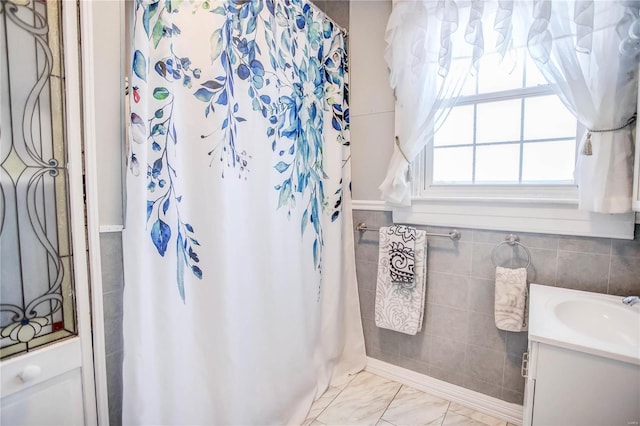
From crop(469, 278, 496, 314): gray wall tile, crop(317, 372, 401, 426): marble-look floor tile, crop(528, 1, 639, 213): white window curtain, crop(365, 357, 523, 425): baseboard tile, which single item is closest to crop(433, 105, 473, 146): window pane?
crop(528, 1, 639, 213): white window curtain

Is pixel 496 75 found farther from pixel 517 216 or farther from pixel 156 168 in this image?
pixel 156 168

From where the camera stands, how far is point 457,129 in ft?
5.88

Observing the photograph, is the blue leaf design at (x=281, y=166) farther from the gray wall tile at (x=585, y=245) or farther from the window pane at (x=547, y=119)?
the gray wall tile at (x=585, y=245)

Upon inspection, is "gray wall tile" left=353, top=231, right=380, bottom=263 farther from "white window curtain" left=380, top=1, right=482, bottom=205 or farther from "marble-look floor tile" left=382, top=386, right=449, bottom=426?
"marble-look floor tile" left=382, top=386, right=449, bottom=426

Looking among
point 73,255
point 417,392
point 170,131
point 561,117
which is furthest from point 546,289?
point 73,255

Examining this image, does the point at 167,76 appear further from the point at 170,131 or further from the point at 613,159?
the point at 613,159

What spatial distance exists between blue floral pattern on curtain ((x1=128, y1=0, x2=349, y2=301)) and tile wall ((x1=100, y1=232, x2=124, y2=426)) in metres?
0.18

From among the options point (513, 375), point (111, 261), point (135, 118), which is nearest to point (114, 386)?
point (111, 261)

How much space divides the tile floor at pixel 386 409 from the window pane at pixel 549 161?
1.30m

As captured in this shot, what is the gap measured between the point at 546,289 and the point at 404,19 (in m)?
1.54

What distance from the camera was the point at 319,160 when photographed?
1.83 meters

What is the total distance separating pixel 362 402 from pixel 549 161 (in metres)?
1.64

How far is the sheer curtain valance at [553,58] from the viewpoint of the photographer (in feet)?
4.14

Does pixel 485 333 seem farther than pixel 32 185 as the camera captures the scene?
Yes
